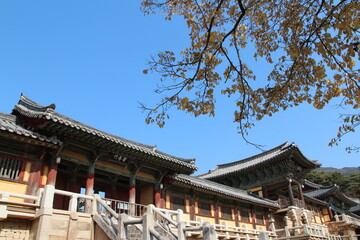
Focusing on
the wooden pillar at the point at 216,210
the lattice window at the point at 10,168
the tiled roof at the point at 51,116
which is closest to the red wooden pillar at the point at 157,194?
the tiled roof at the point at 51,116

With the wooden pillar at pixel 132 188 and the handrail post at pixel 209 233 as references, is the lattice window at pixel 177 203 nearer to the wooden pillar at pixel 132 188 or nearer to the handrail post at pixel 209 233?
the wooden pillar at pixel 132 188

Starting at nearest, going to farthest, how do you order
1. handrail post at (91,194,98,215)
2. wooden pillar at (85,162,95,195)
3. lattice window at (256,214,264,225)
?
handrail post at (91,194,98,215) → wooden pillar at (85,162,95,195) → lattice window at (256,214,264,225)

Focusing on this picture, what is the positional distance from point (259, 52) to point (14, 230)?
29.6ft

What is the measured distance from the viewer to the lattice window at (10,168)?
34.8ft

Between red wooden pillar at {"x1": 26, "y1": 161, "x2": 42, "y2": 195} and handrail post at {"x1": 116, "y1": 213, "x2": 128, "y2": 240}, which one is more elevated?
red wooden pillar at {"x1": 26, "y1": 161, "x2": 42, "y2": 195}

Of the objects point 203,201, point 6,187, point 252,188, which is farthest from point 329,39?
point 252,188

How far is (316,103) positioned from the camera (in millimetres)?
7289

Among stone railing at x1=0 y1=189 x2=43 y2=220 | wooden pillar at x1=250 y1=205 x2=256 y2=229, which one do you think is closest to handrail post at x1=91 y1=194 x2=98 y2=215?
stone railing at x1=0 y1=189 x2=43 y2=220

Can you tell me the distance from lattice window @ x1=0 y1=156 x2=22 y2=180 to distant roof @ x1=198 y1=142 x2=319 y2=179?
76.4 feet

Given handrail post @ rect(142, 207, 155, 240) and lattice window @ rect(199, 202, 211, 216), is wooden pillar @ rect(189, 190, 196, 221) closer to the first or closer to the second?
lattice window @ rect(199, 202, 211, 216)

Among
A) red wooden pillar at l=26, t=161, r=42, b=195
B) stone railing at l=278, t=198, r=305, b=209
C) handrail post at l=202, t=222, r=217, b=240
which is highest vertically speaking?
stone railing at l=278, t=198, r=305, b=209

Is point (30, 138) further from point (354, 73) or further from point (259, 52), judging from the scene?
point (354, 73)

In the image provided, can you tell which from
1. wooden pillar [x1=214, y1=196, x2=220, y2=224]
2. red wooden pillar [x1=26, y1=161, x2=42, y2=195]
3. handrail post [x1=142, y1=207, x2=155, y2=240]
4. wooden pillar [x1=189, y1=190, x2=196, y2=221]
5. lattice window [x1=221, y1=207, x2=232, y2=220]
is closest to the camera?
handrail post [x1=142, y1=207, x2=155, y2=240]

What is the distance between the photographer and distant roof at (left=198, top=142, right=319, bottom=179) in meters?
28.4
